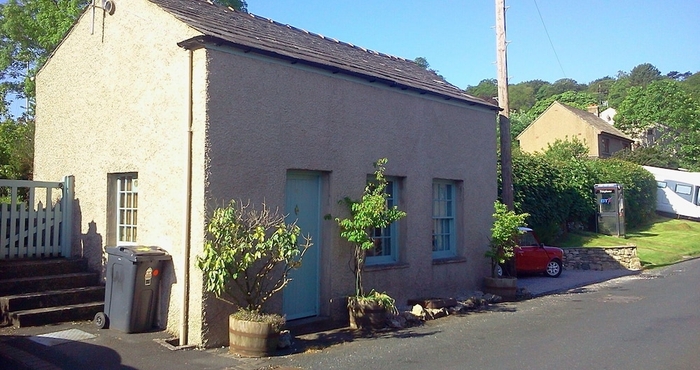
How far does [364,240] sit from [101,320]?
407cm

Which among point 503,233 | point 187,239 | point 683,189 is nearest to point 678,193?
point 683,189

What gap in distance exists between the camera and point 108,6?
397 inches

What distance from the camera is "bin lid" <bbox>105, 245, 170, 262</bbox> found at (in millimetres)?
8195

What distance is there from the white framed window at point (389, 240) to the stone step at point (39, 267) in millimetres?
4990

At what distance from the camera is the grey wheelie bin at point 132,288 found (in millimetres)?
8258

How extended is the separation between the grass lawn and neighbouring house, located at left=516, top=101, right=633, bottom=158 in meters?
14.0

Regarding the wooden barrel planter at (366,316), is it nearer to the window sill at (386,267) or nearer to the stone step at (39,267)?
the window sill at (386,267)

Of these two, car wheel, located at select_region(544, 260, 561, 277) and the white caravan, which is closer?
car wheel, located at select_region(544, 260, 561, 277)

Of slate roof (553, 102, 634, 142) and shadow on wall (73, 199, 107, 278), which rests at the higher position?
slate roof (553, 102, 634, 142)

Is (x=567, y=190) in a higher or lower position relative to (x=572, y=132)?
lower

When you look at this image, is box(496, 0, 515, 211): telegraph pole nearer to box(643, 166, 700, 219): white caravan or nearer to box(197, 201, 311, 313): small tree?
box(197, 201, 311, 313): small tree

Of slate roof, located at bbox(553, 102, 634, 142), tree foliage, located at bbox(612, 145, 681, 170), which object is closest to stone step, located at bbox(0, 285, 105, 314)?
tree foliage, located at bbox(612, 145, 681, 170)

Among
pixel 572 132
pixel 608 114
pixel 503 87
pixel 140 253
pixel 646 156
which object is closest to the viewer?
pixel 140 253

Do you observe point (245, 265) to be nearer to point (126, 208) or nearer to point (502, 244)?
point (126, 208)
